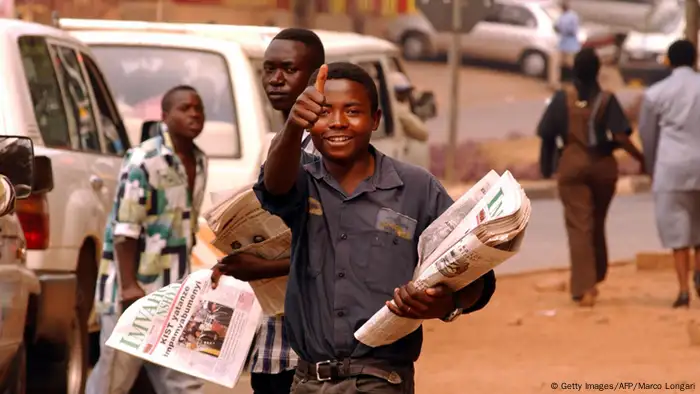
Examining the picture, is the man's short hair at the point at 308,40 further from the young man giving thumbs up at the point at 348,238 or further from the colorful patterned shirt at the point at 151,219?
the colorful patterned shirt at the point at 151,219

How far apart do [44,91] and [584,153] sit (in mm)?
5341

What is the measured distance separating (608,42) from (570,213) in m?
29.3

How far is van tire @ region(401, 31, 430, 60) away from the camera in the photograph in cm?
4191

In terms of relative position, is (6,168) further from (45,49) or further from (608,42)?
(608,42)

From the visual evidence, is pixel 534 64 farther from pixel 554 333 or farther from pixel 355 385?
pixel 355 385

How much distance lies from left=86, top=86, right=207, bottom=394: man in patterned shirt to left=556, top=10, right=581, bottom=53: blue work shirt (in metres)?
30.8

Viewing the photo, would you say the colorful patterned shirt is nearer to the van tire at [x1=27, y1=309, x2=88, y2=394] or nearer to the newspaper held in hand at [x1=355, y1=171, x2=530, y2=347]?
the van tire at [x1=27, y1=309, x2=88, y2=394]

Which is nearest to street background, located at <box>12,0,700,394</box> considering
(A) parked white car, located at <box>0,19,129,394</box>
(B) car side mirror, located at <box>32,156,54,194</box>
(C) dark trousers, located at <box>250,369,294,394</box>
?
(A) parked white car, located at <box>0,19,129,394</box>

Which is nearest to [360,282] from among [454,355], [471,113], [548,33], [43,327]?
[43,327]

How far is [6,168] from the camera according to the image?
673 centimetres

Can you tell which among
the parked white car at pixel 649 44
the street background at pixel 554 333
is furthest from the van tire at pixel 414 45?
the street background at pixel 554 333

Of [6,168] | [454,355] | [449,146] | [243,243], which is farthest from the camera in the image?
[449,146]

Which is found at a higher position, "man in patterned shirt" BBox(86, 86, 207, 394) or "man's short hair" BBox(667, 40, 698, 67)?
"man in patterned shirt" BBox(86, 86, 207, 394)

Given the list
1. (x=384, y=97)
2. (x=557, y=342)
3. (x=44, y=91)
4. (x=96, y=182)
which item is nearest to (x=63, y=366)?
(x=96, y=182)
